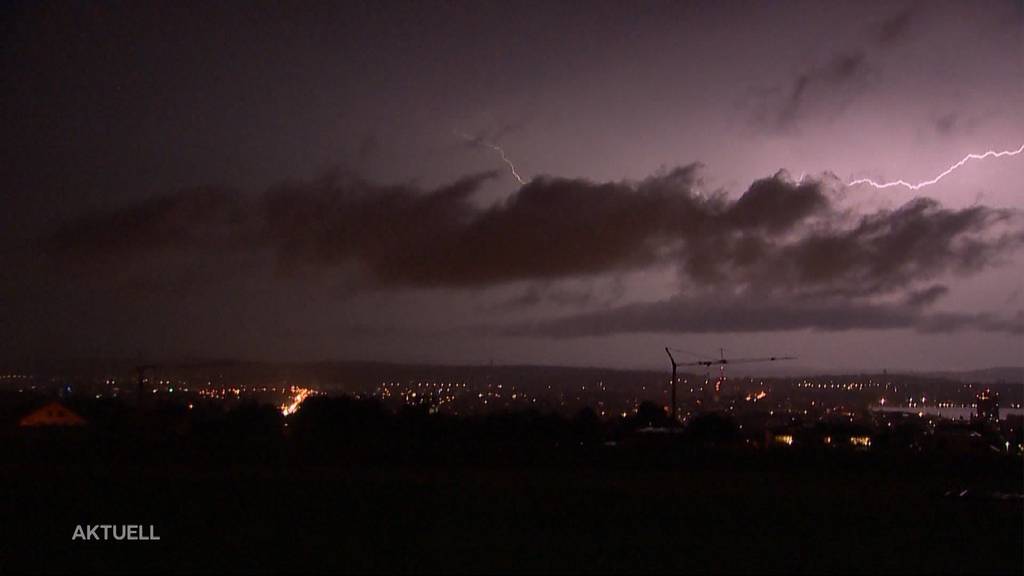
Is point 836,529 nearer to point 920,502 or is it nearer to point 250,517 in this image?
point 920,502

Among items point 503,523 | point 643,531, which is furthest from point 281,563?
point 643,531

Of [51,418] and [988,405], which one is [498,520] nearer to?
[51,418]

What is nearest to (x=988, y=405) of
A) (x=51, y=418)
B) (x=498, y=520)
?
(x=51, y=418)

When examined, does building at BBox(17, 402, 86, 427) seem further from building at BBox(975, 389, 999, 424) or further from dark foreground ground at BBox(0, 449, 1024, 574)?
building at BBox(975, 389, 999, 424)

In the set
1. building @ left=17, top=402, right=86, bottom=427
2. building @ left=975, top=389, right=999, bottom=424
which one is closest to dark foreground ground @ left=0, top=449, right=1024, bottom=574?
building @ left=17, top=402, right=86, bottom=427

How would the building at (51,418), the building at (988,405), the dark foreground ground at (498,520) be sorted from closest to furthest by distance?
the dark foreground ground at (498,520), the building at (51,418), the building at (988,405)

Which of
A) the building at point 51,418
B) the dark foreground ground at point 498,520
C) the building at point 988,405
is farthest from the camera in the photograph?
the building at point 988,405

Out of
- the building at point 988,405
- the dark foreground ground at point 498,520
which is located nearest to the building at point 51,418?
the dark foreground ground at point 498,520

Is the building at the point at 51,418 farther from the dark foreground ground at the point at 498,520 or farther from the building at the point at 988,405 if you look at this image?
the building at the point at 988,405
